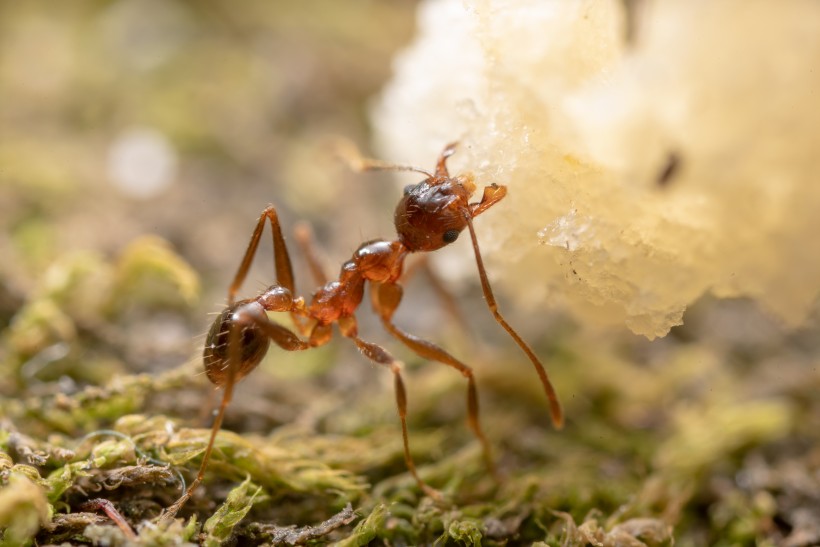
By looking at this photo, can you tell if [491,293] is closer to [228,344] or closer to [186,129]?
[228,344]

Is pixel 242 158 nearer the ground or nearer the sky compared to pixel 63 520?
nearer the sky

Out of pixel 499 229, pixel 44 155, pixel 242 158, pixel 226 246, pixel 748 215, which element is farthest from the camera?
pixel 242 158

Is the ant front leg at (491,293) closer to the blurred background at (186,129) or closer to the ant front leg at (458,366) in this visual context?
the ant front leg at (458,366)

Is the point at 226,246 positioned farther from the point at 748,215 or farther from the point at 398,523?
the point at 748,215

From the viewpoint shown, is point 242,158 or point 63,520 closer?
point 63,520

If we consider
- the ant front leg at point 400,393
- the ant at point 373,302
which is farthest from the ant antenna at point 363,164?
the ant front leg at point 400,393

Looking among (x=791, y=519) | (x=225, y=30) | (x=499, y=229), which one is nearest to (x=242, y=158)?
(x=225, y=30)
